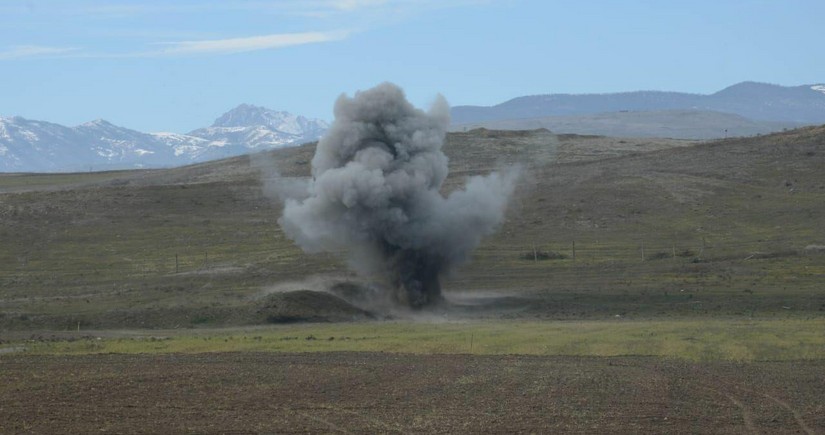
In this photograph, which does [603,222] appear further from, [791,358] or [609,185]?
[791,358]

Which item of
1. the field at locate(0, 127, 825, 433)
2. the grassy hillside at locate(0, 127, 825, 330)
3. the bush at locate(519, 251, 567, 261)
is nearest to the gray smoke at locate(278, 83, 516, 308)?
the field at locate(0, 127, 825, 433)

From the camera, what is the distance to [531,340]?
52.9 m

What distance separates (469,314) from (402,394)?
83.2 ft

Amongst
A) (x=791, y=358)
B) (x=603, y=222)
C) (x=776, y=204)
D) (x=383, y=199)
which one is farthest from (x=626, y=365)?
(x=776, y=204)

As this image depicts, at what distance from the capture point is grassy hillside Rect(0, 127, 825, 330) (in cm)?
6775

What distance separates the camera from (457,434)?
3328 cm

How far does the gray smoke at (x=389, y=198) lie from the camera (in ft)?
224

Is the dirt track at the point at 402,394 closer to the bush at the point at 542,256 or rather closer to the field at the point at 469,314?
the field at the point at 469,314

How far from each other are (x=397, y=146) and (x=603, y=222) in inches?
1532

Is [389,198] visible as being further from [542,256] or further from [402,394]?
[402,394]

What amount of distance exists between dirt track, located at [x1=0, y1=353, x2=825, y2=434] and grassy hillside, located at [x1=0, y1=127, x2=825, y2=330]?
16564 mm

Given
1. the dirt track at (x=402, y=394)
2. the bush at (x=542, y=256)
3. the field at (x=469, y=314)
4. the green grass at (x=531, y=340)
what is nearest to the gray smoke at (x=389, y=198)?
the field at (x=469, y=314)

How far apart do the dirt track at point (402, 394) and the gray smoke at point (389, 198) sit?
19.0 meters

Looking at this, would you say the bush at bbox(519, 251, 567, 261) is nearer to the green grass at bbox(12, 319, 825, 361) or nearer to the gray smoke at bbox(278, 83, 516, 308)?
the gray smoke at bbox(278, 83, 516, 308)
